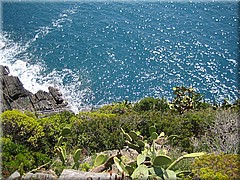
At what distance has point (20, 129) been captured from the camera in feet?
30.8

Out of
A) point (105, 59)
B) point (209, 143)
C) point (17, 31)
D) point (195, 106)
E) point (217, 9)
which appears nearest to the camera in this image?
point (209, 143)

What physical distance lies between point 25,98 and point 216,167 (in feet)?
39.1

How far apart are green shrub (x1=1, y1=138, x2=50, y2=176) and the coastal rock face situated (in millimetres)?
7462

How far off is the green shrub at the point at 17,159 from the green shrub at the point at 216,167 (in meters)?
2.90

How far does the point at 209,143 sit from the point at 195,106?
491cm

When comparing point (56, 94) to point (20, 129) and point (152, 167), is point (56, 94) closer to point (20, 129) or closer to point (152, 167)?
point (20, 129)

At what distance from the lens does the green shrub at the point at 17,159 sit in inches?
251

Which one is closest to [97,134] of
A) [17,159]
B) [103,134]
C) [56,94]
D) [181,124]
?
[103,134]

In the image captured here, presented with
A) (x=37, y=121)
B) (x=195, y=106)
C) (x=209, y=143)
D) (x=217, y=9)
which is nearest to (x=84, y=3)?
(x=217, y=9)

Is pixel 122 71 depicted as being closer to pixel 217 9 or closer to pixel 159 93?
pixel 159 93

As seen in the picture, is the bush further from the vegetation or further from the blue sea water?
the blue sea water

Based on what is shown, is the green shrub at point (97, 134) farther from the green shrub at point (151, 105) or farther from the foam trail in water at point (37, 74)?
the foam trail in water at point (37, 74)

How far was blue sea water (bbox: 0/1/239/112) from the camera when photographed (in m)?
18.6

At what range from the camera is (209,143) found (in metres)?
8.21
